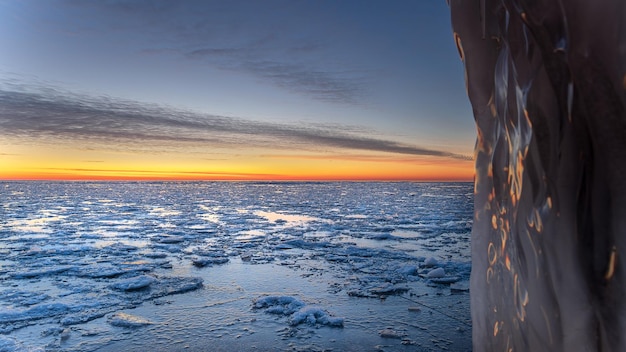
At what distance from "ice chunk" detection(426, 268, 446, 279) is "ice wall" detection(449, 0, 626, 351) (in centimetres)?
340

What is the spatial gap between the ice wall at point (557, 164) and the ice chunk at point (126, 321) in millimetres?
3148

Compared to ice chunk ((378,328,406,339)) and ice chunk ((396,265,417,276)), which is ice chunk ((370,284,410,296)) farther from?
ice chunk ((378,328,406,339))

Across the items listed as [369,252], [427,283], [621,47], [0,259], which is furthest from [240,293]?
[0,259]

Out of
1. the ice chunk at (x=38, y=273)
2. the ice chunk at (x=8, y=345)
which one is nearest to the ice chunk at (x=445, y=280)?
the ice chunk at (x=8, y=345)

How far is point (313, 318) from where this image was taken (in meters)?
3.80

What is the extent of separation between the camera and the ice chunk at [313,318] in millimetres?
3729

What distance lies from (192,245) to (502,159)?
7030mm

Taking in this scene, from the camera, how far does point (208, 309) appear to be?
4.09 m

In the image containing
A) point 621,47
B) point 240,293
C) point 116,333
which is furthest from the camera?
point 240,293

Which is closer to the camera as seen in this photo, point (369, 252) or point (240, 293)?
point (240, 293)

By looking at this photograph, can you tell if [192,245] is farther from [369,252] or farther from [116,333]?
[116,333]

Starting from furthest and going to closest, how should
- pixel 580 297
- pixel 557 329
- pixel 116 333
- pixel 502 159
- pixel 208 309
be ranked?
1. pixel 208 309
2. pixel 116 333
3. pixel 502 159
4. pixel 557 329
5. pixel 580 297

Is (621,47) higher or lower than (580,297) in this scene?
higher

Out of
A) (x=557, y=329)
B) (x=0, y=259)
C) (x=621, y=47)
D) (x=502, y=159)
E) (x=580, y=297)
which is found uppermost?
(x=621, y=47)
